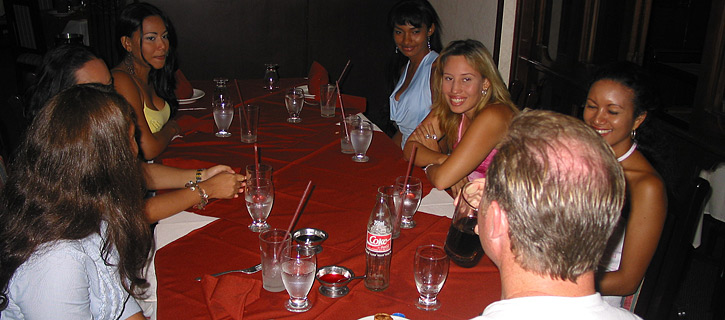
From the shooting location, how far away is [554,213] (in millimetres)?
860

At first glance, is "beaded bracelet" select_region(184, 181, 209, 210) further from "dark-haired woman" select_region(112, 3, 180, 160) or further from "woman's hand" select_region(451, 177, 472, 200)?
"woman's hand" select_region(451, 177, 472, 200)

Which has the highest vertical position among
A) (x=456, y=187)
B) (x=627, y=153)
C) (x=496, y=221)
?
(x=496, y=221)

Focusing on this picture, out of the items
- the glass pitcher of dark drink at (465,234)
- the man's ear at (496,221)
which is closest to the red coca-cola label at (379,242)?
the glass pitcher of dark drink at (465,234)

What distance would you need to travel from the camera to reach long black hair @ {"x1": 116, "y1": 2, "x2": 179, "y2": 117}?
2.76 m

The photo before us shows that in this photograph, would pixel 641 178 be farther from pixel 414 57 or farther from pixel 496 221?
pixel 414 57

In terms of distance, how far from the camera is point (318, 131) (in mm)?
2709

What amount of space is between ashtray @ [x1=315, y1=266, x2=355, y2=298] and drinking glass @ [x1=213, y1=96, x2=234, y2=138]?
135cm

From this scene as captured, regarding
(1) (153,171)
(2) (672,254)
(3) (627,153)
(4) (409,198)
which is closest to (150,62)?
(1) (153,171)

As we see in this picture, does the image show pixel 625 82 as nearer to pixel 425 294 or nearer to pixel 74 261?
pixel 425 294

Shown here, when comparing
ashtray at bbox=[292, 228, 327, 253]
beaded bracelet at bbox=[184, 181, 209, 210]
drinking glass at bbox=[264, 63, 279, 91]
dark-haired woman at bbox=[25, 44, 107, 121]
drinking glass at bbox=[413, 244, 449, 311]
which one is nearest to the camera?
drinking glass at bbox=[413, 244, 449, 311]

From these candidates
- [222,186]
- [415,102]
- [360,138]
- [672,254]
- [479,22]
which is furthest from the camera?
[479,22]

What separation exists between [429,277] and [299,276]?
0.30 meters

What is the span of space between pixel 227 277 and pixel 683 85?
3441 millimetres

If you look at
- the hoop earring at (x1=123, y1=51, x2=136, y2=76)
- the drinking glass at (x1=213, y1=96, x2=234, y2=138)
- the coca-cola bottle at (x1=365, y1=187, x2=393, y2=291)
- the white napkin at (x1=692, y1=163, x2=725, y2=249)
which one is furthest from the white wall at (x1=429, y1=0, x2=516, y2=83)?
the coca-cola bottle at (x1=365, y1=187, x2=393, y2=291)
